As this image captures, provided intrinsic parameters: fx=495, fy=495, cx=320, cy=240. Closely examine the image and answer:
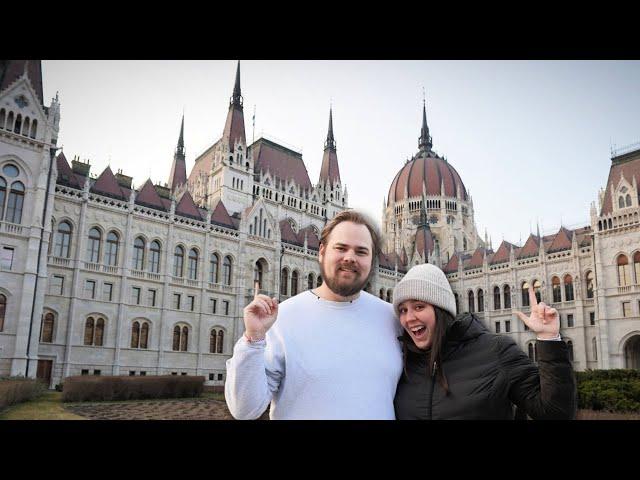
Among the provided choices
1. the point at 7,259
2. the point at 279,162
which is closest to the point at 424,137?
the point at 279,162

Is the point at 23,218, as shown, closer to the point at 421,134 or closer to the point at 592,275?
the point at 592,275

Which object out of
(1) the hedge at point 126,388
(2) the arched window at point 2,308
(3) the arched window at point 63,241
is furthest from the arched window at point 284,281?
(2) the arched window at point 2,308

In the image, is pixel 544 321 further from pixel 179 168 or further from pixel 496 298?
pixel 179 168

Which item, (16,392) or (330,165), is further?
(330,165)

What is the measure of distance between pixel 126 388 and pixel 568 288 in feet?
104

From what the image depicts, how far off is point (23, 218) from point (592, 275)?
35.9m

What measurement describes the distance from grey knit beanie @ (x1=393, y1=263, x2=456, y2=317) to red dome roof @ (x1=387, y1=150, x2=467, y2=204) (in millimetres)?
50608

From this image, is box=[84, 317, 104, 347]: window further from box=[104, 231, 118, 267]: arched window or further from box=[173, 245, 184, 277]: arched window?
box=[173, 245, 184, 277]: arched window

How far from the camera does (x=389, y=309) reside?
10.6 ft

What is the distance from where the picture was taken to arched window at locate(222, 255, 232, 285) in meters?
33.9

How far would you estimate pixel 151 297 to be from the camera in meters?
29.9

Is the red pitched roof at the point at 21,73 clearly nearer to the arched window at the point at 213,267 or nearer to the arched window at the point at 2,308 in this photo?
the arched window at the point at 2,308

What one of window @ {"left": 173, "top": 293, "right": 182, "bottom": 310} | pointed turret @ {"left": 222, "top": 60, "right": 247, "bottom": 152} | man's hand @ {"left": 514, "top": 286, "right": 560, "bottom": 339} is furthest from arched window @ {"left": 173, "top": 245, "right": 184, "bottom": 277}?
man's hand @ {"left": 514, "top": 286, "right": 560, "bottom": 339}
